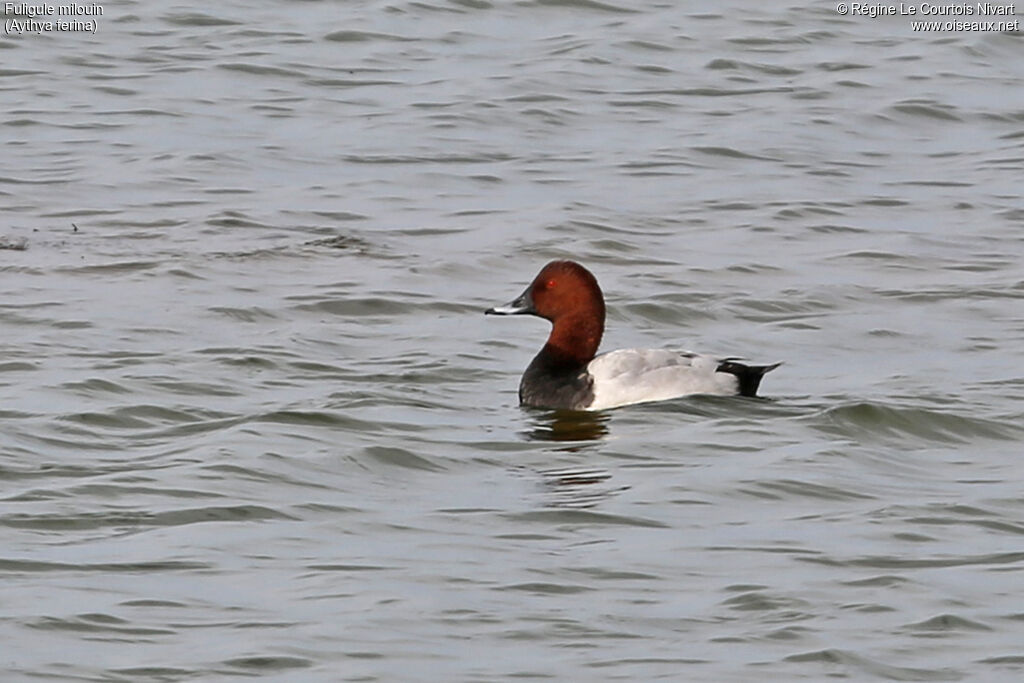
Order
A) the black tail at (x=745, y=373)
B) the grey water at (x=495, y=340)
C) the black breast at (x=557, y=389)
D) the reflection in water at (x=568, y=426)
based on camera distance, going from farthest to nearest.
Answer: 1. the black breast at (x=557, y=389)
2. the black tail at (x=745, y=373)
3. the reflection in water at (x=568, y=426)
4. the grey water at (x=495, y=340)

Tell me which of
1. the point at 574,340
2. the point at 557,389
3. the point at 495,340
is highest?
the point at 574,340

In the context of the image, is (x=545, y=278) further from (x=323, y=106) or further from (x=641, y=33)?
(x=641, y=33)

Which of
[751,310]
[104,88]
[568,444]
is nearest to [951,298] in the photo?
[751,310]

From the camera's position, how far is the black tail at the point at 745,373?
10.2m

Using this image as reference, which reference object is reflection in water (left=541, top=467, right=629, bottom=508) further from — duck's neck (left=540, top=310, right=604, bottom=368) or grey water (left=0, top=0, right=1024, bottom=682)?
duck's neck (left=540, top=310, right=604, bottom=368)

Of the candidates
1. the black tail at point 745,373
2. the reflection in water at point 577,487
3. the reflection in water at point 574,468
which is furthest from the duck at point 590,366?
the reflection in water at point 577,487

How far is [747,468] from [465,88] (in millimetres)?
9329

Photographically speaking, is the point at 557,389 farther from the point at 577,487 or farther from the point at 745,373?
the point at 577,487

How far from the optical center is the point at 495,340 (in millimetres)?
11852

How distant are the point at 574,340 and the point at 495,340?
1.03 metres

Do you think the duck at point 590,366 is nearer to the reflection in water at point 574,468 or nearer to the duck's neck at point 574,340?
the duck's neck at point 574,340

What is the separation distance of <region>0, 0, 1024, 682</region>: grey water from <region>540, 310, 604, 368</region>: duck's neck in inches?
11.1

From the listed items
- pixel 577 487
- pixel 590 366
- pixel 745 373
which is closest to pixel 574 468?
pixel 577 487

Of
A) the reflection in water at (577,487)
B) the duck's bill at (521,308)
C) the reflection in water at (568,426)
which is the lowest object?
the reflection in water at (568,426)
